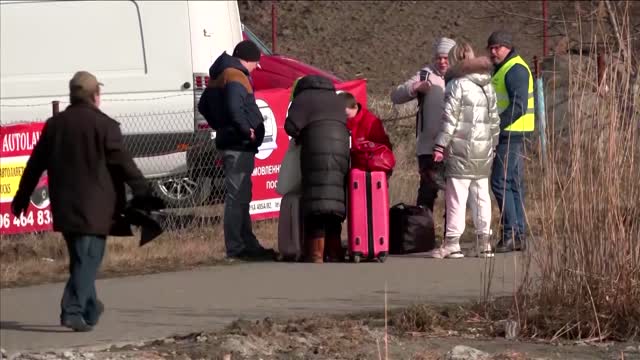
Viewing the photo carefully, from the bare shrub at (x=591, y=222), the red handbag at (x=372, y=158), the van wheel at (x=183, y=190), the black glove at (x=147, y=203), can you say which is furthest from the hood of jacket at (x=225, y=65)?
the bare shrub at (x=591, y=222)

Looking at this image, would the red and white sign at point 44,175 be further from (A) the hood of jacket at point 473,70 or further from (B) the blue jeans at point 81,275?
(B) the blue jeans at point 81,275

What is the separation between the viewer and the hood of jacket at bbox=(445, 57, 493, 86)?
10438 mm

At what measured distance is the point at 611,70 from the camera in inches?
310

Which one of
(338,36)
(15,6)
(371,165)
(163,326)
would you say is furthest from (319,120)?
(338,36)

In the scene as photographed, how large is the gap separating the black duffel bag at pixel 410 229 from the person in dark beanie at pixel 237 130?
1.00 meters

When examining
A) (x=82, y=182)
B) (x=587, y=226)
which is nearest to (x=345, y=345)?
(x=587, y=226)

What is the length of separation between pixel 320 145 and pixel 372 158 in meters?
0.42

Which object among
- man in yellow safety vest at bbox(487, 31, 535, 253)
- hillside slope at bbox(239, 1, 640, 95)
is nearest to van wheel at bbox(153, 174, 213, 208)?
man in yellow safety vest at bbox(487, 31, 535, 253)

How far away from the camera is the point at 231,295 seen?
952cm

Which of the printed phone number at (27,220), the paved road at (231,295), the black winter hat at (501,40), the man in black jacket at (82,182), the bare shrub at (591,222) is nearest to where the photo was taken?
the bare shrub at (591,222)

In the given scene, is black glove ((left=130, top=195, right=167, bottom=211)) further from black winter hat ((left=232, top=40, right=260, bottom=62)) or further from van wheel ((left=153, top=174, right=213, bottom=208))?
van wheel ((left=153, top=174, right=213, bottom=208))

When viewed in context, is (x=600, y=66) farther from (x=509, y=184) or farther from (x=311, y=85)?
(x=311, y=85)

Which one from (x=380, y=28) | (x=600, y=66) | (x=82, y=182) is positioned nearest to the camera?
(x=82, y=182)

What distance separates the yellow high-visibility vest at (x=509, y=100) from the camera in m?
10.8
